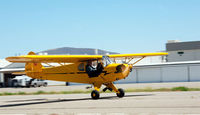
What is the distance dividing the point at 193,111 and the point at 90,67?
8.63 m

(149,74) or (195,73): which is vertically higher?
(195,73)

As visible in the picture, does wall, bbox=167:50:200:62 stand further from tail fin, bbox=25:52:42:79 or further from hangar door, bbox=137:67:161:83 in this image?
tail fin, bbox=25:52:42:79

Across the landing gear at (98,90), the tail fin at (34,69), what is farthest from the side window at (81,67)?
the tail fin at (34,69)

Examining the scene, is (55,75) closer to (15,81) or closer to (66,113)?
(66,113)

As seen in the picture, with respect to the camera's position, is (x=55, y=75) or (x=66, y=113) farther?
(x=55, y=75)

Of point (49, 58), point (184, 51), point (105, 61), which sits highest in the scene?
point (184, 51)

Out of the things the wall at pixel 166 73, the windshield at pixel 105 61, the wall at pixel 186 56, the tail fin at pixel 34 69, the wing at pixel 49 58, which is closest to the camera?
the wing at pixel 49 58

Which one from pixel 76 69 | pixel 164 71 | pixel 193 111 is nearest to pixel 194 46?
pixel 164 71

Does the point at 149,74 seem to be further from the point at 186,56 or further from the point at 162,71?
the point at 186,56

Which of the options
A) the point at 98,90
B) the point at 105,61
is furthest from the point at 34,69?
the point at 105,61

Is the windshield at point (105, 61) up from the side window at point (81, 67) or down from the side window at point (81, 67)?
up

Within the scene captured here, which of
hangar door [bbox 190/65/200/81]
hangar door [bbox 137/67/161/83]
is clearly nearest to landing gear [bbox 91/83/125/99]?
hangar door [bbox 190/65/200/81]

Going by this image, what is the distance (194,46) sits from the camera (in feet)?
197

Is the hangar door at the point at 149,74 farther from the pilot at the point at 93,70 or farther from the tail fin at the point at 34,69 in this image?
the pilot at the point at 93,70
